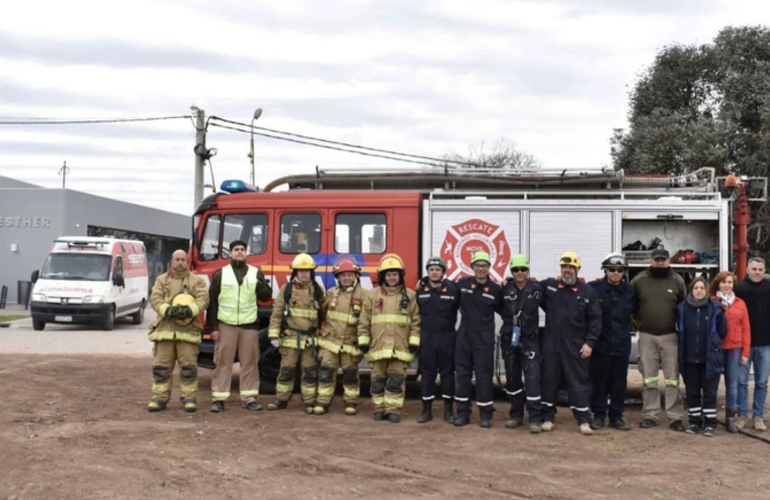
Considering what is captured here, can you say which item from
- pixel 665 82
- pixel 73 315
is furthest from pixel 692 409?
pixel 665 82

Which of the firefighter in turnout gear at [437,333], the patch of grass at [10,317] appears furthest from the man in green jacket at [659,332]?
the patch of grass at [10,317]

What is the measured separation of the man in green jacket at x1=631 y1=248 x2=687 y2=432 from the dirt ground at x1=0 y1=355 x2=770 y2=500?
26 cm

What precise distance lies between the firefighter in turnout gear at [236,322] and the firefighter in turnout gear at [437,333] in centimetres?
185

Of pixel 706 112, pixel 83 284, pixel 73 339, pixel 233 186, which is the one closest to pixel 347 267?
pixel 233 186

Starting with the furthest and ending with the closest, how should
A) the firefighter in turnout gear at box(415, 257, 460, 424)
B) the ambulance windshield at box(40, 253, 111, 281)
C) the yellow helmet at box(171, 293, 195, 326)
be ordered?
the ambulance windshield at box(40, 253, 111, 281) < the yellow helmet at box(171, 293, 195, 326) < the firefighter in turnout gear at box(415, 257, 460, 424)

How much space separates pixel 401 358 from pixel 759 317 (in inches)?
148

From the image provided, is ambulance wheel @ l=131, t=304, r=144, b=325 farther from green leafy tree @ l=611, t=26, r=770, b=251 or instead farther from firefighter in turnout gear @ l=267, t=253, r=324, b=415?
green leafy tree @ l=611, t=26, r=770, b=251

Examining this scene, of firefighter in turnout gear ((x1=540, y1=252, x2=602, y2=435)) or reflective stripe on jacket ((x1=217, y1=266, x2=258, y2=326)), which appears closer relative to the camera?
firefighter in turnout gear ((x1=540, y1=252, x2=602, y2=435))

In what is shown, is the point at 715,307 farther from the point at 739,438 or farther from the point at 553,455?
the point at 553,455

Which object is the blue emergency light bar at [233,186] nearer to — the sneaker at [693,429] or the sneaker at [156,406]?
the sneaker at [156,406]

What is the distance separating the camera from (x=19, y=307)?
27.7m

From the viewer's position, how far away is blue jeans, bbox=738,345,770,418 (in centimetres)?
858

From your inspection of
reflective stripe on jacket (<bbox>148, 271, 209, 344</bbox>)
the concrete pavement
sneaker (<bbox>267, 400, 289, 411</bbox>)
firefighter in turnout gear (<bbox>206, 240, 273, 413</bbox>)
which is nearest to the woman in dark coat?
sneaker (<bbox>267, 400, 289, 411</bbox>)

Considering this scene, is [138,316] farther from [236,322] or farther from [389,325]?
[389,325]
